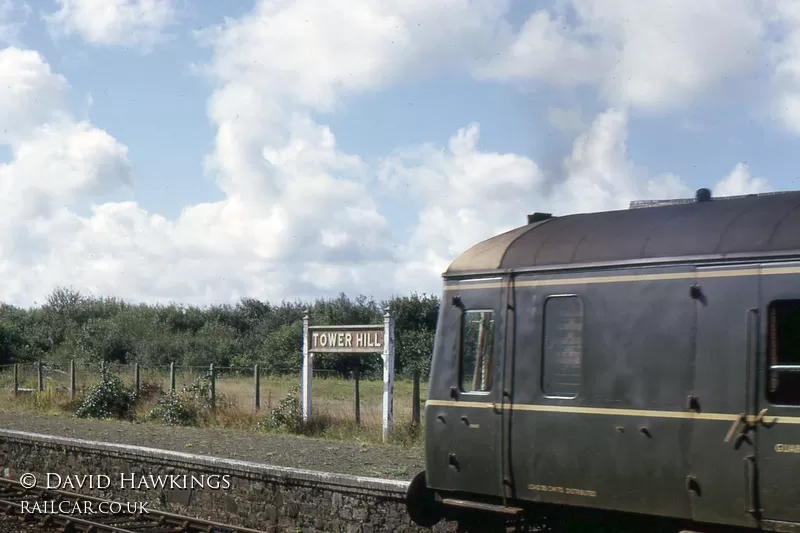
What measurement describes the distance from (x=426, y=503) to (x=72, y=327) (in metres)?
41.7

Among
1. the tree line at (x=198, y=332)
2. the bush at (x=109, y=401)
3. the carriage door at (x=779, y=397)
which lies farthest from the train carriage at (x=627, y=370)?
the tree line at (x=198, y=332)

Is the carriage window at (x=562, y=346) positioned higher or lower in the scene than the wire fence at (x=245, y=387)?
higher

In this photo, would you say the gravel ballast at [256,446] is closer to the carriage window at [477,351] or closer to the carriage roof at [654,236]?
the carriage window at [477,351]

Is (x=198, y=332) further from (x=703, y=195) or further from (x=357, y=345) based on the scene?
(x=703, y=195)

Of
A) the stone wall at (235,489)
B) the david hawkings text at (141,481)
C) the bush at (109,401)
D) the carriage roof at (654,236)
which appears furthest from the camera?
the bush at (109,401)

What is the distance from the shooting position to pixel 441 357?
7859 mm

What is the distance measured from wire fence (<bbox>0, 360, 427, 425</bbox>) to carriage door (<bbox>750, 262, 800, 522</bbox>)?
31.8 ft

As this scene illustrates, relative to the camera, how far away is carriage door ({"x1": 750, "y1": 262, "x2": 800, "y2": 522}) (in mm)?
5617

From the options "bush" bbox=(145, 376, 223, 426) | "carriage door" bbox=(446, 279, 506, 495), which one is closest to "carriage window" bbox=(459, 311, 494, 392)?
"carriage door" bbox=(446, 279, 506, 495)

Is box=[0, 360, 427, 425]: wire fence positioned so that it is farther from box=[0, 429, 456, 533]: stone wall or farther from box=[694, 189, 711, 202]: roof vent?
box=[694, 189, 711, 202]: roof vent

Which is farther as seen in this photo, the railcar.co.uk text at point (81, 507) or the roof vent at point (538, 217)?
the railcar.co.uk text at point (81, 507)

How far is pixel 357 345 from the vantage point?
16.5 metres

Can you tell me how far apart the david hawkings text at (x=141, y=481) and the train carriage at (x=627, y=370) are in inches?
171

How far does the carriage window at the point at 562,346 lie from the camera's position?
6879 mm
